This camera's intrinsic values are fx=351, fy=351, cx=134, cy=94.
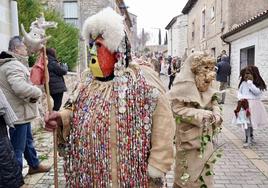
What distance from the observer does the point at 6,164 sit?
344 centimetres

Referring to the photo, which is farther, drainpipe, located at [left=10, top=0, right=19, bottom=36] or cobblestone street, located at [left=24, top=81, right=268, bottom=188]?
drainpipe, located at [left=10, top=0, right=19, bottom=36]

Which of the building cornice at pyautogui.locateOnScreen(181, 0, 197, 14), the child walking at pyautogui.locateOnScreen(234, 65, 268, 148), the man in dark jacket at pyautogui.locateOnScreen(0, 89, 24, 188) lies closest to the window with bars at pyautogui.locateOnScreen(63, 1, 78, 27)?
the building cornice at pyautogui.locateOnScreen(181, 0, 197, 14)

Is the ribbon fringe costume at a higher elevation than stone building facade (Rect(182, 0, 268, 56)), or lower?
lower

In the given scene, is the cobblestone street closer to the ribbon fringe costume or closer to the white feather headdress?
the ribbon fringe costume

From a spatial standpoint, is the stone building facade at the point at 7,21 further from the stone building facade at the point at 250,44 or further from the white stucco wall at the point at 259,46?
the white stucco wall at the point at 259,46

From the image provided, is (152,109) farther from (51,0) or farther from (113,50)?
(51,0)

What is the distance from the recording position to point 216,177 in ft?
16.0

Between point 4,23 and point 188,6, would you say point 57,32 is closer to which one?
point 4,23

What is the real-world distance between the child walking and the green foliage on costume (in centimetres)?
461

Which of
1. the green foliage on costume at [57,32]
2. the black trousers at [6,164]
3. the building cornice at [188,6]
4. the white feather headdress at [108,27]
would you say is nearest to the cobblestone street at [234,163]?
the black trousers at [6,164]

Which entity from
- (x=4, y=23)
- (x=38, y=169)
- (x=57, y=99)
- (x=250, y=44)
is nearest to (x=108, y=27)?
(x=38, y=169)

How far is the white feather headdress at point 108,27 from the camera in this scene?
2.34 m

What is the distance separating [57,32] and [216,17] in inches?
475

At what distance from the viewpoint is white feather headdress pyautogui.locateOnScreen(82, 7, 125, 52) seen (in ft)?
7.67
